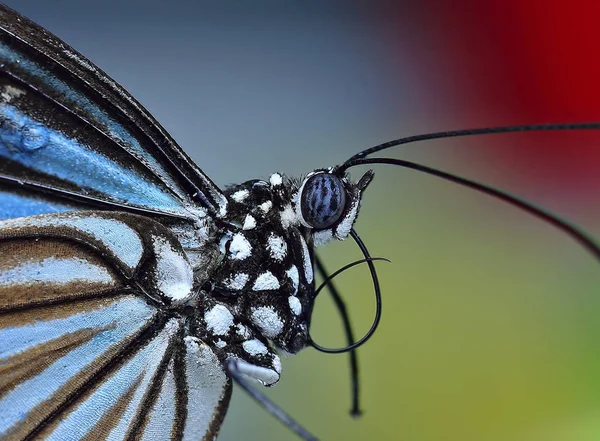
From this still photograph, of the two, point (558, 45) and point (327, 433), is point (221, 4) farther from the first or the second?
point (327, 433)

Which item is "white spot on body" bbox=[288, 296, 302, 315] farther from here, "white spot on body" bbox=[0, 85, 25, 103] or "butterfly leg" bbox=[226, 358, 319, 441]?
"white spot on body" bbox=[0, 85, 25, 103]

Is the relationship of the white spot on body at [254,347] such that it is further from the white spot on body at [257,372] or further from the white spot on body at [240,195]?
the white spot on body at [240,195]

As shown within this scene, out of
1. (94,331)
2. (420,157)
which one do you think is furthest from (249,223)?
(420,157)

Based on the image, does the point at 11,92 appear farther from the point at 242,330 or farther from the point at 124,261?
the point at 242,330

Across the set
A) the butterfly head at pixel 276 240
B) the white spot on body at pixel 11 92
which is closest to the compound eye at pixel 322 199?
the butterfly head at pixel 276 240

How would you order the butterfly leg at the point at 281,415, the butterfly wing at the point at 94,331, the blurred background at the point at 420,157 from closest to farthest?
the butterfly leg at the point at 281,415, the butterfly wing at the point at 94,331, the blurred background at the point at 420,157

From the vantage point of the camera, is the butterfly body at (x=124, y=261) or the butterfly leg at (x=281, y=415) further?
the butterfly body at (x=124, y=261)
